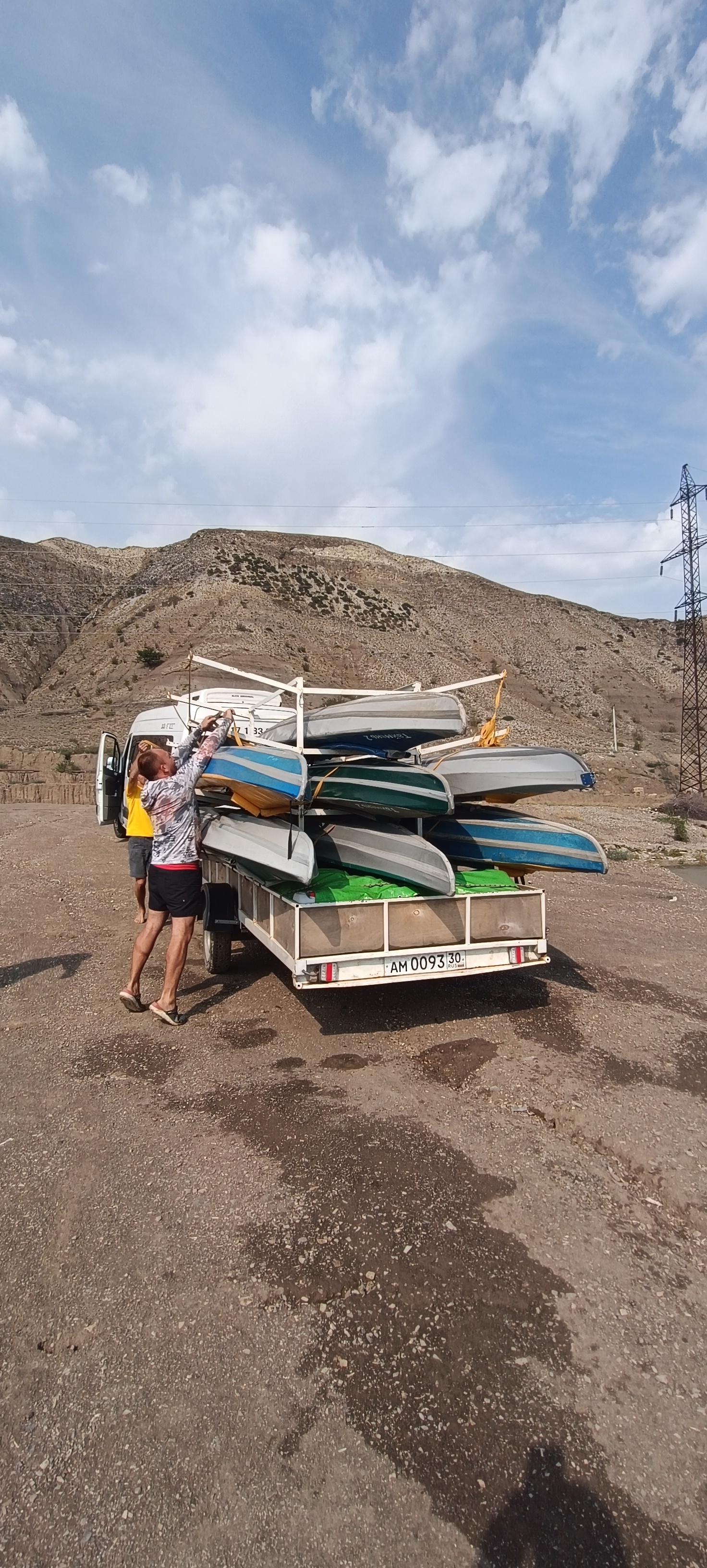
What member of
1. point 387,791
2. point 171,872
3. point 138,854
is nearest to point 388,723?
point 387,791

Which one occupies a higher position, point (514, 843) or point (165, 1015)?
point (514, 843)

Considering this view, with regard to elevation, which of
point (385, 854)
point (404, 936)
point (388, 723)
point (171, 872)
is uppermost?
point (388, 723)

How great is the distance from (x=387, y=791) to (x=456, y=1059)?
6.04 feet

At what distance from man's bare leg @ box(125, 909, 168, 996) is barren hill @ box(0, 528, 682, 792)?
32293mm

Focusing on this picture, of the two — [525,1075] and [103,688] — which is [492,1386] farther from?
[103,688]

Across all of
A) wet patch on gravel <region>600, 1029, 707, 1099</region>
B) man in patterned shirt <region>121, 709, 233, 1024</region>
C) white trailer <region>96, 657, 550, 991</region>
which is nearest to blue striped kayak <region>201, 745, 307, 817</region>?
man in patterned shirt <region>121, 709, 233, 1024</region>

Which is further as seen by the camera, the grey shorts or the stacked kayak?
the grey shorts

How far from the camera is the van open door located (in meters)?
10.0

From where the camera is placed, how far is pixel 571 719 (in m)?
58.8

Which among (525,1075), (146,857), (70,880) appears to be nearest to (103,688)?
(70,880)

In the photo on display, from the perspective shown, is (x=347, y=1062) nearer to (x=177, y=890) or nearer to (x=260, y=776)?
(x=177, y=890)

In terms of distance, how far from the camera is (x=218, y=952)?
7.16 m

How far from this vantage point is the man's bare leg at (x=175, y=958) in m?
5.69

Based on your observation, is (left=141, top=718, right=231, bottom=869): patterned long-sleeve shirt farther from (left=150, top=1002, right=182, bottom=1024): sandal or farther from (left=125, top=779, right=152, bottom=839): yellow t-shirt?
(left=125, top=779, right=152, bottom=839): yellow t-shirt
